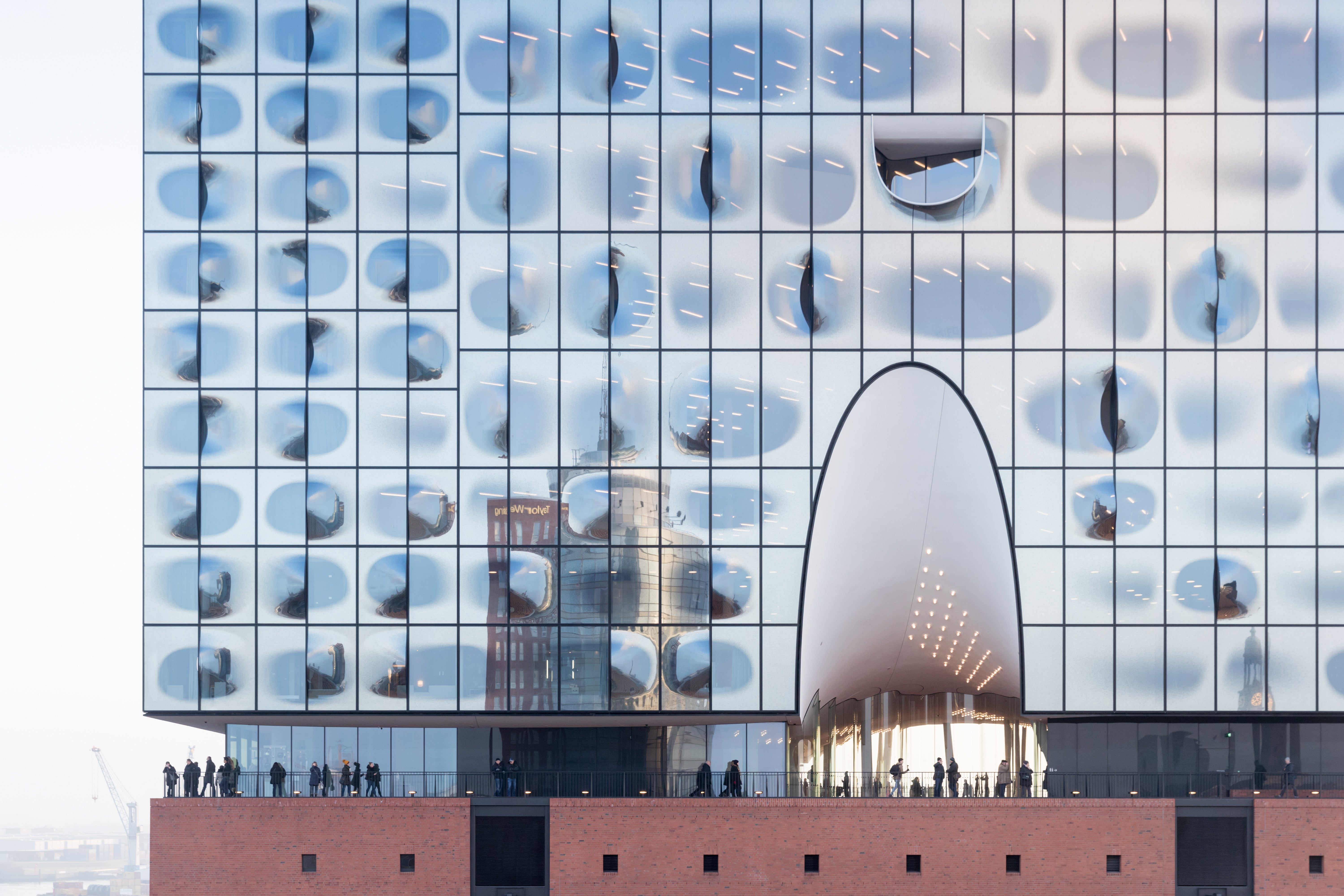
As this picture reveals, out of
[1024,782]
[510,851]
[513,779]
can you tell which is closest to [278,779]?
[513,779]

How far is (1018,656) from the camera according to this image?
114 ft

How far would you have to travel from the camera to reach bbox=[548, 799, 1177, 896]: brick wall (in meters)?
31.8

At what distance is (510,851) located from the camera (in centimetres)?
3275

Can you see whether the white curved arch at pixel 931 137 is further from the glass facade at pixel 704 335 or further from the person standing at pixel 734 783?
the person standing at pixel 734 783

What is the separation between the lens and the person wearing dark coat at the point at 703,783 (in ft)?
109

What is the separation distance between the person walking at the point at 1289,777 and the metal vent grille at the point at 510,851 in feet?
61.2

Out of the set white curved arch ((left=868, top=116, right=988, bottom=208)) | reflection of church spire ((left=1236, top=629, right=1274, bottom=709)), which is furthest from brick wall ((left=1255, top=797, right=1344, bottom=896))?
white curved arch ((left=868, top=116, right=988, bottom=208))

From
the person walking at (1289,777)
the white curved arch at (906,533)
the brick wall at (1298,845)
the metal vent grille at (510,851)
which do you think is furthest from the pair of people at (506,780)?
the person walking at (1289,777)

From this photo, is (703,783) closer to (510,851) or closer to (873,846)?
(873,846)

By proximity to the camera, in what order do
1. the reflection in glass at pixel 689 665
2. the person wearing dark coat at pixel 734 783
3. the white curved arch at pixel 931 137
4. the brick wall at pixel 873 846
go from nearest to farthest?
1. the brick wall at pixel 873 846
2. the person wearing dark coat at pixel 734 783
3. the reflection in glass at pixel 689 665
4. the white curved arch at pixel 931 137

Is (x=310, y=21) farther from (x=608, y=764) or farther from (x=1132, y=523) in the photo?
(x=1132, y=523)

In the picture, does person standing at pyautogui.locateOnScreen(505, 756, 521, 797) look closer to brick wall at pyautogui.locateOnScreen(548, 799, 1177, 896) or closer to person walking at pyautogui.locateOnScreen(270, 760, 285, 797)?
brick wall at pyautogui.locateOnScreen(548, 799, 1177, 896)

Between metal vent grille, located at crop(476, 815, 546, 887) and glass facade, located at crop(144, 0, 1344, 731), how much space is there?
9.59ft

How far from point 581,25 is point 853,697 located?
20.9 meters
